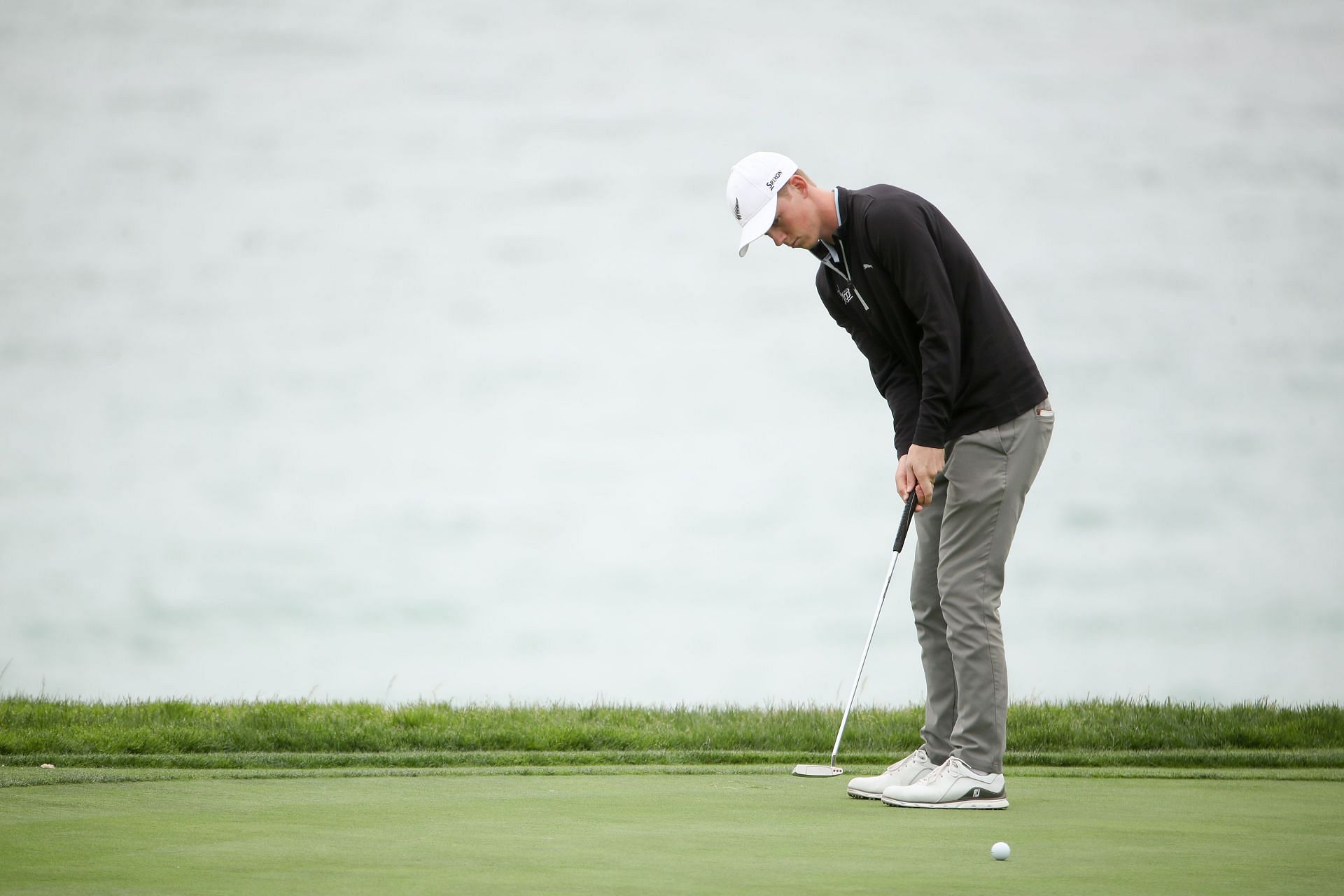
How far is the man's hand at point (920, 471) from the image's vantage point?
304cm

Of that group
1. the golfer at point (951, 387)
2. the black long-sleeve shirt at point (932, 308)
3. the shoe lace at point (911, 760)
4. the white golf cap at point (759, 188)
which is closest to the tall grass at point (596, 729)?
the shoe lace at point (911, 760)

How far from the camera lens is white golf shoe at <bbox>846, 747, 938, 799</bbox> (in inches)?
120

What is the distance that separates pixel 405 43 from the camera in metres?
6.95

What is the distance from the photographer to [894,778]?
3.09 meters

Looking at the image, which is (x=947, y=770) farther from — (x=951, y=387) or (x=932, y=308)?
(x=932, y=308)

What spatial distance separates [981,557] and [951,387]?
0.39 metres

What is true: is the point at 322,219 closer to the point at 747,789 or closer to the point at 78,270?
the point at 78,270

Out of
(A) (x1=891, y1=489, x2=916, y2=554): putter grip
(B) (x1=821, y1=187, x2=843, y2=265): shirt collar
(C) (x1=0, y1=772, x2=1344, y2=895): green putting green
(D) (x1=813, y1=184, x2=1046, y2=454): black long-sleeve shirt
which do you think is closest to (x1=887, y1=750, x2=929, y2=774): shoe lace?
(C) (x1=0, y1=772, x2=1344, y2=895): green putting green

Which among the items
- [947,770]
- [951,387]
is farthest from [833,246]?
[947,770]

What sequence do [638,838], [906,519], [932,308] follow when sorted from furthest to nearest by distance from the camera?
[906,519] < [932,308] < [638,838]

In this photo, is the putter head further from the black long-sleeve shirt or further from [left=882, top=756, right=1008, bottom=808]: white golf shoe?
the black long-sleeve shirt

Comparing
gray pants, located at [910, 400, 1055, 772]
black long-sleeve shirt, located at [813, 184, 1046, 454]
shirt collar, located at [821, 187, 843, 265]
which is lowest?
gray pants, located at [910, 400, 1055, 772]

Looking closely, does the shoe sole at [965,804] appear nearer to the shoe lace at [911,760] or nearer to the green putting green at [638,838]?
the green putting green at [638,838]

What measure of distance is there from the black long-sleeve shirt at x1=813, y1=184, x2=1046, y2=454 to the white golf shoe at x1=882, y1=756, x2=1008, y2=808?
697 millimetres
